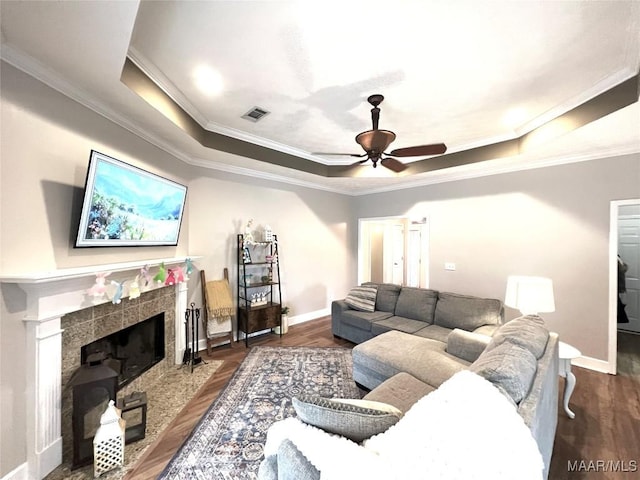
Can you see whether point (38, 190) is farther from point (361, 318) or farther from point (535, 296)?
point (535, 296)

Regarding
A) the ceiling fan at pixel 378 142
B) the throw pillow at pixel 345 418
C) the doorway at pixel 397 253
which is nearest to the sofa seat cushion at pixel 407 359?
the throw pillow at pixel 345 418

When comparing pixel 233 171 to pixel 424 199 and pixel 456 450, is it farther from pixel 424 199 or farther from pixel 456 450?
pixel 456 450

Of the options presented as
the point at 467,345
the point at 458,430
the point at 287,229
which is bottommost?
Result: the point at 467,345

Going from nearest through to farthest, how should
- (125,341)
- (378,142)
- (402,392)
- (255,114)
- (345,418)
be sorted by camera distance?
(345,418) → (402,392) → (378,142) → (125,341) → (255,114)

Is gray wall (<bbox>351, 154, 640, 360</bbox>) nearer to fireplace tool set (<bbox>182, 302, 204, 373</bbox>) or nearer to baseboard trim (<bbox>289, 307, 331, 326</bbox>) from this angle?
baseboard trim (<bbox>289, 307, 331, 326</bbox>)

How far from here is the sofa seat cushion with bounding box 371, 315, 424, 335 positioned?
10.9 feet

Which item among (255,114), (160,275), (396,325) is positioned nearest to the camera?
(160,275)

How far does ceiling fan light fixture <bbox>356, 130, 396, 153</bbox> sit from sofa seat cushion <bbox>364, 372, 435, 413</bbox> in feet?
6.44

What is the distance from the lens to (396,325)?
344 centimetres

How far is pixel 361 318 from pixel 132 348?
8.75 feet

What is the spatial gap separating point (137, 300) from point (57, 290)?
876 millimetres

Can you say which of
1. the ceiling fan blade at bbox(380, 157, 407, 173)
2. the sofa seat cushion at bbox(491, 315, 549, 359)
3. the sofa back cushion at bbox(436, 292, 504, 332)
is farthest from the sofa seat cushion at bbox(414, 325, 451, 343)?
the ceiling fan blade at bbox(380, 157, 407, 173)

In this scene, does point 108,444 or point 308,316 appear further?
point 308,316

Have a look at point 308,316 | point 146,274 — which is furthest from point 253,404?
point 308,316
